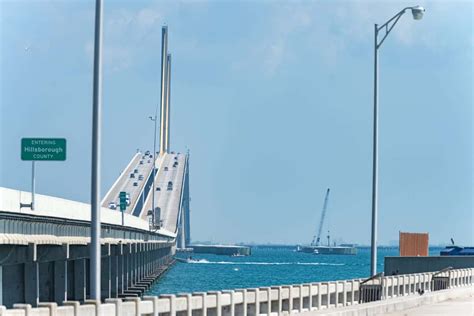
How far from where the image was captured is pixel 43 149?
36219 mm

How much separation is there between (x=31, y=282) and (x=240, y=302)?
87.1ft

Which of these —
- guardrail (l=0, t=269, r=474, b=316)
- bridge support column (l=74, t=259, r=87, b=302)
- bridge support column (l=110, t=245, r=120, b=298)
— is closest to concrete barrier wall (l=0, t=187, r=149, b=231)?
bridge support column (l=74, t=259, r=87, b=302)

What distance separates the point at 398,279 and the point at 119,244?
45074 millimetres

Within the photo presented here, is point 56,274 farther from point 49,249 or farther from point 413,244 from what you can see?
point 413,244

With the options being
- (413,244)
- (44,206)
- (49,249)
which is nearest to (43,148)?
(44,206)

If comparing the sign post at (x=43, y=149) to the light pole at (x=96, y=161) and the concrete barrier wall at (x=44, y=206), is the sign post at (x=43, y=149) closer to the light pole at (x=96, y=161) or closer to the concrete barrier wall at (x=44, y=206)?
the light pole at (x=96, y=161)

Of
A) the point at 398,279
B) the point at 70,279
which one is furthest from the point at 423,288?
the point at 70,279

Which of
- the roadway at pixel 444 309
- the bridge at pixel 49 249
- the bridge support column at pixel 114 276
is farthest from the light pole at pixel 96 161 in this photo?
the bridge support column at pixel 114 276

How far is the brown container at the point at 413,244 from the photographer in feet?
215

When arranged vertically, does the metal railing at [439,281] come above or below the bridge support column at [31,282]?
above

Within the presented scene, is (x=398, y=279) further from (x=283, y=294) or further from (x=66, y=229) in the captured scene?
(x=66, y=229)

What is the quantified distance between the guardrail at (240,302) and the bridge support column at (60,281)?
24.2m

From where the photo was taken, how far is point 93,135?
27219 millimetres

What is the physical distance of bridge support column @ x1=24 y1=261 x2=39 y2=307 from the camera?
52438mm
